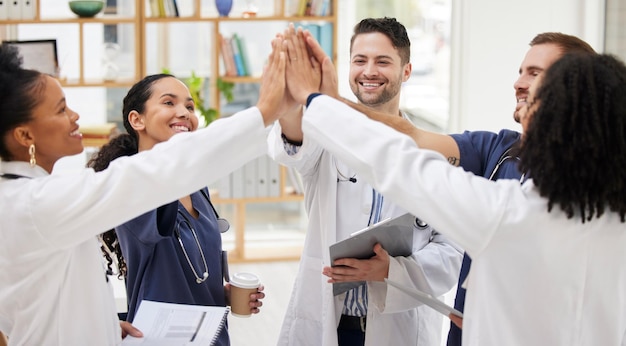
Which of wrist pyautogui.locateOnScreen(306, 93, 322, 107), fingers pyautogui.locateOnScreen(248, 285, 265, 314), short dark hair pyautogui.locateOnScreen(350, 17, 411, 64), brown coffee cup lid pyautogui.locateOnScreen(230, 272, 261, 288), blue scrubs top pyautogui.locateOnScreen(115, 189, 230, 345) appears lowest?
fingers pyautogui.locateOnScreen(248, 285, 265, 314)

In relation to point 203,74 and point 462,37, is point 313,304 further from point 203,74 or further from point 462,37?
point 203,74

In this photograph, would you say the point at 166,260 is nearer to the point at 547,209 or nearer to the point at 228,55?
the point at 547,209

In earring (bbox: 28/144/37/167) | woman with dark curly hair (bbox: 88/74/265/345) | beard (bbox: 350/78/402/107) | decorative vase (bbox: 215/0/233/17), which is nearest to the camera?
earring (bbox: 28/144/37/167)

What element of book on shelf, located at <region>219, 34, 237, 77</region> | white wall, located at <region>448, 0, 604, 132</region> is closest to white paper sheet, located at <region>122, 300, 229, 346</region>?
white wall, located at <region>448, 0, 604, 132</region>

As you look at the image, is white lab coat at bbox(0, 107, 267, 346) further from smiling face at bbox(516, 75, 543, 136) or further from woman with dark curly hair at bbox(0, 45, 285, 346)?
smiling face at bbox(516, 75, 543, 136)

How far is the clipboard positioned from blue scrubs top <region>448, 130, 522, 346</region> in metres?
0.17

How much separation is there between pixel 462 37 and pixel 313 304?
11.9 feet

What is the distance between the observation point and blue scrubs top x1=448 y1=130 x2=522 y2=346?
1991mm

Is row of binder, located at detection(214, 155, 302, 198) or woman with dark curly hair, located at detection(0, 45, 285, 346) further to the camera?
row of binder, located at detection(214, 155, 302, 198)

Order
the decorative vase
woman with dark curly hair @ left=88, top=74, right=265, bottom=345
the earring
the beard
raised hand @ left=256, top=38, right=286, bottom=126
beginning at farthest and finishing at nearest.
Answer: the decorative vase < the beard < woman with dark curly hair @ left=88, top=74, right=265, bottom=345 < raised hand @ left=256, top=38, right=286, bottom=126 < the earring

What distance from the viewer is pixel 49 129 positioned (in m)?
1.66

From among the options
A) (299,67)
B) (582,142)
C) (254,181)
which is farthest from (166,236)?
(254,181)

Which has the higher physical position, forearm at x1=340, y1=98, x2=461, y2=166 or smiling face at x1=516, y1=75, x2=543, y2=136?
smiling face at x1=516, y1=75, x2=543, y2=136

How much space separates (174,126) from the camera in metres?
2.24
